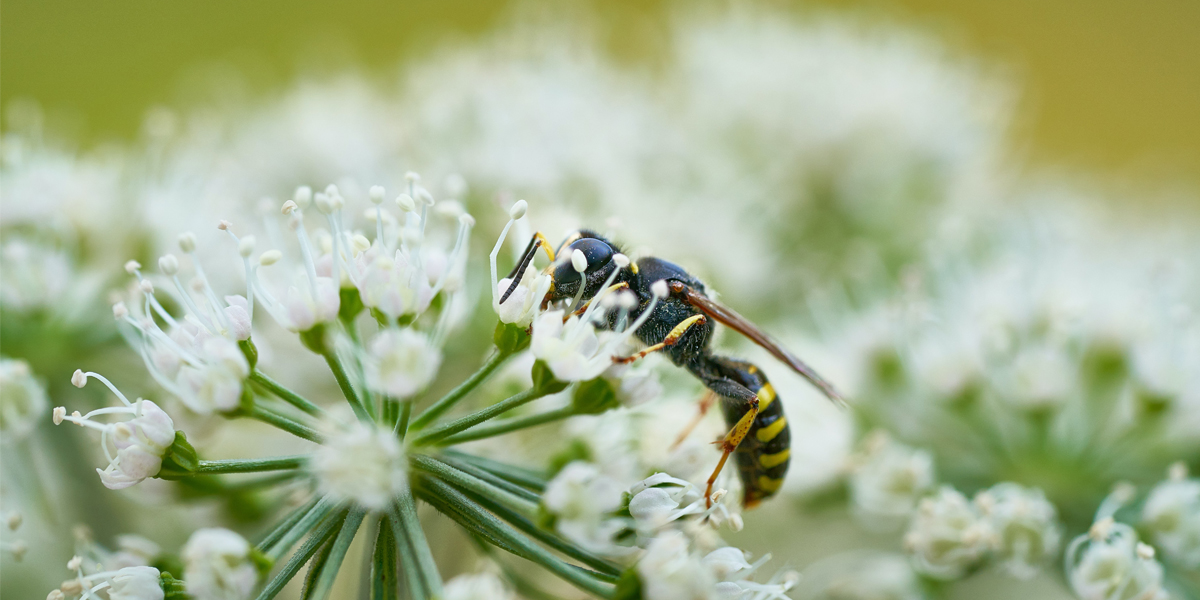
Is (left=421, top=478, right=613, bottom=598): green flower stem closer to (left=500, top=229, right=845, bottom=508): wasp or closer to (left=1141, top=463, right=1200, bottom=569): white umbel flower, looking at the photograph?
(left=500, top=229, right=845, bottom=508): wasp

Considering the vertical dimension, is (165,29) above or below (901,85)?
above

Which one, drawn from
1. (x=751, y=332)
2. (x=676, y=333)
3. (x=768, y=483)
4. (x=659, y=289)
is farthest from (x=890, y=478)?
(x=659, y=289)

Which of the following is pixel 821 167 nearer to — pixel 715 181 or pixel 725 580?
pixel 715 181

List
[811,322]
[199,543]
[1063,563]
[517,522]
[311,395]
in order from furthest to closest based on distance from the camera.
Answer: [811,322] < [311,395] < [1063,563] < [517,522] < [199,543]

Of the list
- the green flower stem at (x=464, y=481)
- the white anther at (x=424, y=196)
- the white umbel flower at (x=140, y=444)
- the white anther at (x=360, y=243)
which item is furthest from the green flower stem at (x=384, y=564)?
the white anther at (x=424, y=196)

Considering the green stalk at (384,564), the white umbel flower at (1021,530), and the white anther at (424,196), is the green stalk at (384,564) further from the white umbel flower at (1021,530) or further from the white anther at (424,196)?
the white umbel flower at (1021,530)

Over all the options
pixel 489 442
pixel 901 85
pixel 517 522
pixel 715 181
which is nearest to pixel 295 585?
pixel 489 442
